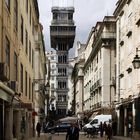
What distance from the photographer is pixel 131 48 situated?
47.4 m

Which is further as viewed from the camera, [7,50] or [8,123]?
[8,123]

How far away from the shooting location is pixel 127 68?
48.9 metres

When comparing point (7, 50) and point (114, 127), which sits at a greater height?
point (7, 50)

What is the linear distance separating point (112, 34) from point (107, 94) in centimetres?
847

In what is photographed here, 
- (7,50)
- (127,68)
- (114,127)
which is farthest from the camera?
(114,127)

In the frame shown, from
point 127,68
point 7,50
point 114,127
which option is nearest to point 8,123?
point 7,50

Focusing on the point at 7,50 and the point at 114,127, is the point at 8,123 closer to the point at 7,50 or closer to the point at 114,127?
the point at 7,50

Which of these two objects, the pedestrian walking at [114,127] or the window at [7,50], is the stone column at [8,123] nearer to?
the window at [7,50]

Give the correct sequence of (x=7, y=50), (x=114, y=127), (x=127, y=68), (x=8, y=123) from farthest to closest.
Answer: (x=114, y=127), (x=127, y=68), (x=8, y=123), (x=7, y=50)

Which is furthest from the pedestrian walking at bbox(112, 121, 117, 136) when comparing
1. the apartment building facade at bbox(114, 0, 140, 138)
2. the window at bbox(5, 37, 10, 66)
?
the window at bbox(5, 37, 10, 66)

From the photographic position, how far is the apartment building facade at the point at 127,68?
1726 inches

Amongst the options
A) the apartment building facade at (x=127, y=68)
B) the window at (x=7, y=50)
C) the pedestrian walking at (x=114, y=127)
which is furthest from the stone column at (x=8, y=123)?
the pedestrian walking at (x=114, y=127)

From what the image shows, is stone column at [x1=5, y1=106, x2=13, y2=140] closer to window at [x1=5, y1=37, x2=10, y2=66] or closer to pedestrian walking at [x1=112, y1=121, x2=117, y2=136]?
window at [x1=5, y1=37, x2=10, y2=66]

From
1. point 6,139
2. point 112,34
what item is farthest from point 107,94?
point 6,139
